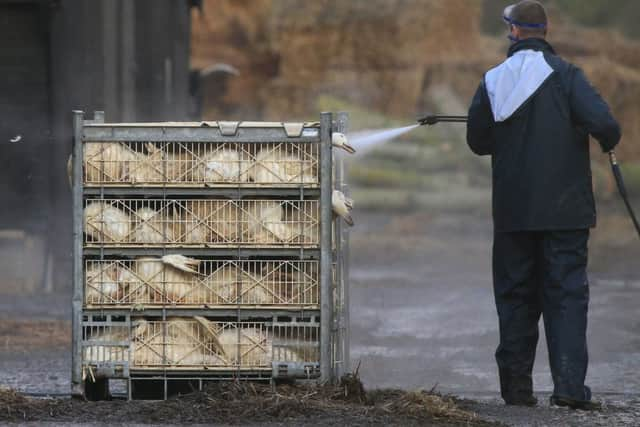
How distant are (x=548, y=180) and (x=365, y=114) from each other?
25919mm

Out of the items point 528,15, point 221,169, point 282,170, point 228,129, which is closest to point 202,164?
point 221,169

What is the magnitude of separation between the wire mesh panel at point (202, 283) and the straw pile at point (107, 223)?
12 cm

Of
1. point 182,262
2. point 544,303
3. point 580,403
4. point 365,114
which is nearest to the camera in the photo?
point 182,262

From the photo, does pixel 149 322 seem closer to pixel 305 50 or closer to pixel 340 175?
pixel 340 175

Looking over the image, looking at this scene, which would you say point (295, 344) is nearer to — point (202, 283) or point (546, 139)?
point (202, 283)

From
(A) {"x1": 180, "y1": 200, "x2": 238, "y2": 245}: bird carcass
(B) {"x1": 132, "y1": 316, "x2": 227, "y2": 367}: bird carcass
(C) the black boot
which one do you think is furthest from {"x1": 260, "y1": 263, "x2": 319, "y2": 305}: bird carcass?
(C) the black boot

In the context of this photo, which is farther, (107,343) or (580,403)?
(580,403)

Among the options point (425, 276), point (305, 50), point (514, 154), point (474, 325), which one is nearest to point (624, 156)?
point (305, 50)

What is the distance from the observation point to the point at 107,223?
694cm

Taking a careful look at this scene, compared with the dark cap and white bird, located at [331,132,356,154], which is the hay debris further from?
the dark cap

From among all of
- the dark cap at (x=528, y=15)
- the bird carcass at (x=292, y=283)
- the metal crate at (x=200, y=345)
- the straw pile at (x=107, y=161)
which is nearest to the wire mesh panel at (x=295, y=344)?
the metal crate at (x=200, y=345)

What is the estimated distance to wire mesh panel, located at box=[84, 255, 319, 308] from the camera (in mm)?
6918

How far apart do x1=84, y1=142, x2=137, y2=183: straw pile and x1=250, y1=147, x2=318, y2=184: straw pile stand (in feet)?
1.88

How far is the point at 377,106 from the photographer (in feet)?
122
